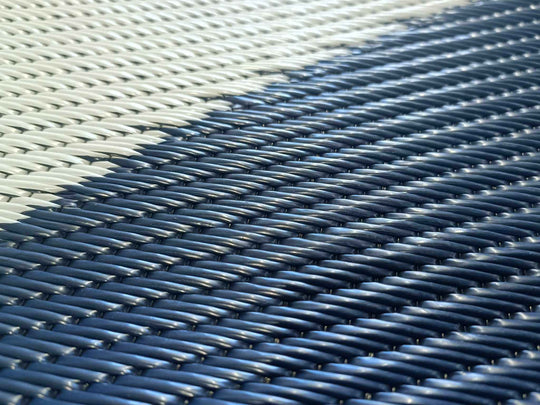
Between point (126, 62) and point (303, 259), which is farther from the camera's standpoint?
point (126, 62)

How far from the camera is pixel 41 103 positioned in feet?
3.42

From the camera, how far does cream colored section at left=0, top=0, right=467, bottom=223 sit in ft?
3.15

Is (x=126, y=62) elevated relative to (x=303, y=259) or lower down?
elevated

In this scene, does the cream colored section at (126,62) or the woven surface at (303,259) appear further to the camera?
the cream colored section at (126,62)

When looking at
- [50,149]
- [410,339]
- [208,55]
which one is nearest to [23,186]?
[50,149]

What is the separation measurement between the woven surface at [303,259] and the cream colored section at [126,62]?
0.05 meters

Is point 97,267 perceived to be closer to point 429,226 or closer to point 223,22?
point 429,226

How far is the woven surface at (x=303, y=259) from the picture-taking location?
0.67 m

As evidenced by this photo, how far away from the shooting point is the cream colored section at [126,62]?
96cm

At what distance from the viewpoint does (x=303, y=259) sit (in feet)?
2.66

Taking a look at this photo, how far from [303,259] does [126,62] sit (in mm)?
558

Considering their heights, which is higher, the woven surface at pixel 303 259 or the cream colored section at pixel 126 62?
the cream colored section at pixel 126 62

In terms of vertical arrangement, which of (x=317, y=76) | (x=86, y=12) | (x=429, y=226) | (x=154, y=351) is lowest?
(x=154, y=351)

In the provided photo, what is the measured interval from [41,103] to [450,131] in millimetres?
650
